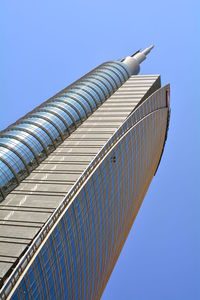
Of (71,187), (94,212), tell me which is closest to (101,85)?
(94,212)

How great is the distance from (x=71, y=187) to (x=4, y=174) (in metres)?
12.6

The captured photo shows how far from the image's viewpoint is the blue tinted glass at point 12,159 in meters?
64.3

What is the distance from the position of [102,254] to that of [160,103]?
58.7 metres

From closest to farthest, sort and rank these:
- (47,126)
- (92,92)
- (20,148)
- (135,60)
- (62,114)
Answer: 1. (20,148)
2. (47,126)
3. (62,114)
4. (92,92)
5. (135,60)

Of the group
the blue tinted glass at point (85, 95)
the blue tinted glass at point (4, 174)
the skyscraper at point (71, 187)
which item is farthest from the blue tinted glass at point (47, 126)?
the blue tinted glass at point (85, 95)

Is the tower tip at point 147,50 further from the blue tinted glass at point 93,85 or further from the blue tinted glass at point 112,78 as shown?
the blue tinted glass at point 93,85

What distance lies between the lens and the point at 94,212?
62.1 metres

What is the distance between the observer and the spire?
14650 centimetres

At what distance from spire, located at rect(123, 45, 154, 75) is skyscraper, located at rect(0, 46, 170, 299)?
1342 inches

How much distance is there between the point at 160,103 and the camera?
4577 inches

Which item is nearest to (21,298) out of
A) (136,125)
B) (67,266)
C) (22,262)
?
(22,262)

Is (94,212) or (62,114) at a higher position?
(62,114)

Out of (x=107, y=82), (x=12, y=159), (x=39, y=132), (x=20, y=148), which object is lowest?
(x=12, y=159)

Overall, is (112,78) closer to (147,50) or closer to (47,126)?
(47,126)
